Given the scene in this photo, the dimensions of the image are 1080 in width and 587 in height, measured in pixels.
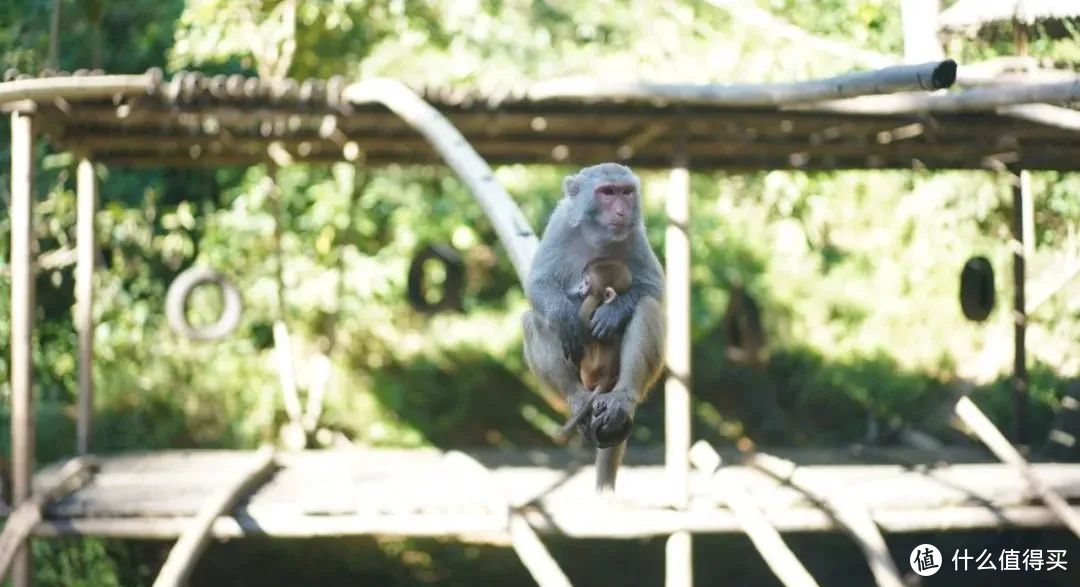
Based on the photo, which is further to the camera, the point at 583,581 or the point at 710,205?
the point at 710,205

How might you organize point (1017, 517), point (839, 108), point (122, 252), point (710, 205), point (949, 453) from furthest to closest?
point (710, 205), point (122, 252), point (949, 453), point (1017, 517), point (839, 108)

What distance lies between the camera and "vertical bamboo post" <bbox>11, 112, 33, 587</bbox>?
6047mm

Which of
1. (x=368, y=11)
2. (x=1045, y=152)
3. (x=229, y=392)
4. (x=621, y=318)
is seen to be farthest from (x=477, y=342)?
(x=621, y=318)

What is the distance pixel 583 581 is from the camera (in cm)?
897

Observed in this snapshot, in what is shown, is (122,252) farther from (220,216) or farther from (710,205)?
(710,205)

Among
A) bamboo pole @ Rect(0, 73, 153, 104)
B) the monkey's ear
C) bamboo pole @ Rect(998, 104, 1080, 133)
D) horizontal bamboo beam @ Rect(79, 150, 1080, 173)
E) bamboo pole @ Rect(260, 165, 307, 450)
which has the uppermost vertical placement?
bamboo pole @ Rect(0, 73, 153, 104)

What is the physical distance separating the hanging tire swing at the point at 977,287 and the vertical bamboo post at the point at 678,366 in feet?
9.94

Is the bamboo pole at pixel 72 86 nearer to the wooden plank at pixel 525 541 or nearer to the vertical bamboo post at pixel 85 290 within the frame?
the vertical bamboo post at pixel 85 290

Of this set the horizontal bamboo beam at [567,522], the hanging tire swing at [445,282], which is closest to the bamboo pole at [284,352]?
the hanging tire swing at [445,282]

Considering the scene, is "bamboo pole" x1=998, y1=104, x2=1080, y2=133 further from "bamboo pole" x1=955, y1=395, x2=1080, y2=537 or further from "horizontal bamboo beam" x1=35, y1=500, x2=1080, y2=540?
"horizontal bamboo beam" x1=35, y1=500, x2=1080, y2=540

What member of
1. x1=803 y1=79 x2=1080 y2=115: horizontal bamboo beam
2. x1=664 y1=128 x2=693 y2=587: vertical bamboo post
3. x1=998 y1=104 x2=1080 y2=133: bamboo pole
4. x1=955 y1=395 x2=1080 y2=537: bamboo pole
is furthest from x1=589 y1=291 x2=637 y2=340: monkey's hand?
x1=955 y1=395 x2=1080 y2=537: bamboo pole

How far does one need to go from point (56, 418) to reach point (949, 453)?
22.3ft

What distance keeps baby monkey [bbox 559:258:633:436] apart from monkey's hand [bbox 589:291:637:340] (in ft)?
0.05

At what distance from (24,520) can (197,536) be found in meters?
0.89
